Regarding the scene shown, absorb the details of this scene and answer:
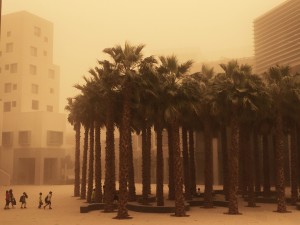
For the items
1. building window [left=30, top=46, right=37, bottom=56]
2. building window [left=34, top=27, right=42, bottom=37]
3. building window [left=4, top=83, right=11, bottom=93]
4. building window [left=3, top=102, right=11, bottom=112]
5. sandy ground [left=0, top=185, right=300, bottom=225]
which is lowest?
sandy ground [left=0, top=185, right=300, bottom=225]

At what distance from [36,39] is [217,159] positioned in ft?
179

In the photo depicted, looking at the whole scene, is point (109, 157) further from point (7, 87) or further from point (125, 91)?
point (7, 87)

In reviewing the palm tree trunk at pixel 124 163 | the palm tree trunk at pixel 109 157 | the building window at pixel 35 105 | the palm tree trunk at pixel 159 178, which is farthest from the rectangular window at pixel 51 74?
the palm tree trunk at pixel 124 163

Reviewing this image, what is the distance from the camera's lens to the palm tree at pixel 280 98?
33.7 m

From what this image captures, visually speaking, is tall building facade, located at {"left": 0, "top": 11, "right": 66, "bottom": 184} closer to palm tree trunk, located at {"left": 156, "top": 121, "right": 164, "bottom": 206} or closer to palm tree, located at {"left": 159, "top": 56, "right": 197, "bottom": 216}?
palm tree trunk, located at {"left": 156, "top": 121, "right": 164, "bottom": 206}

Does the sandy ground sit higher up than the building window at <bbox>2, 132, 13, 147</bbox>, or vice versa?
the building window at <bbox>2, 132, 13, 147</bbox>

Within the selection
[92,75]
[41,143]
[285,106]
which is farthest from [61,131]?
[285,106]

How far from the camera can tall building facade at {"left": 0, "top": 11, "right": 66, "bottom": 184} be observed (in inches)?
3415

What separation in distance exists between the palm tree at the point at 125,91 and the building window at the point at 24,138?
60176mm

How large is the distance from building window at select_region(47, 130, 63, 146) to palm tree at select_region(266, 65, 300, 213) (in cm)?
6273

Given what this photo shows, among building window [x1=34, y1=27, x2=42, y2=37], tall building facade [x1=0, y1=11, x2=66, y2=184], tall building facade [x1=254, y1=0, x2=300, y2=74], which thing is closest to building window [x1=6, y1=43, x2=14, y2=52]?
tall building facade [x1=0, y1=11, x2=66, y2=184]

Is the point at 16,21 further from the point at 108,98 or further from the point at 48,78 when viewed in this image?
the point at 108,98

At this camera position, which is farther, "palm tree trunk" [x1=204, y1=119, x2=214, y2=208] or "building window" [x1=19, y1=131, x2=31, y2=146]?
"building window" [x1=19, y1=131, x2=31, y2=146]

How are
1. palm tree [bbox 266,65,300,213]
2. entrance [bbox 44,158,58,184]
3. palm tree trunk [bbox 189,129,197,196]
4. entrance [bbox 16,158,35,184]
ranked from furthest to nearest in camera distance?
entrance [bbox 44,158,58,184]
entrance [bbox 16,158,35,184]
palm tree trunk [bbox 189,129,197,196]
palm tree [bbox 266,65,300,213]
